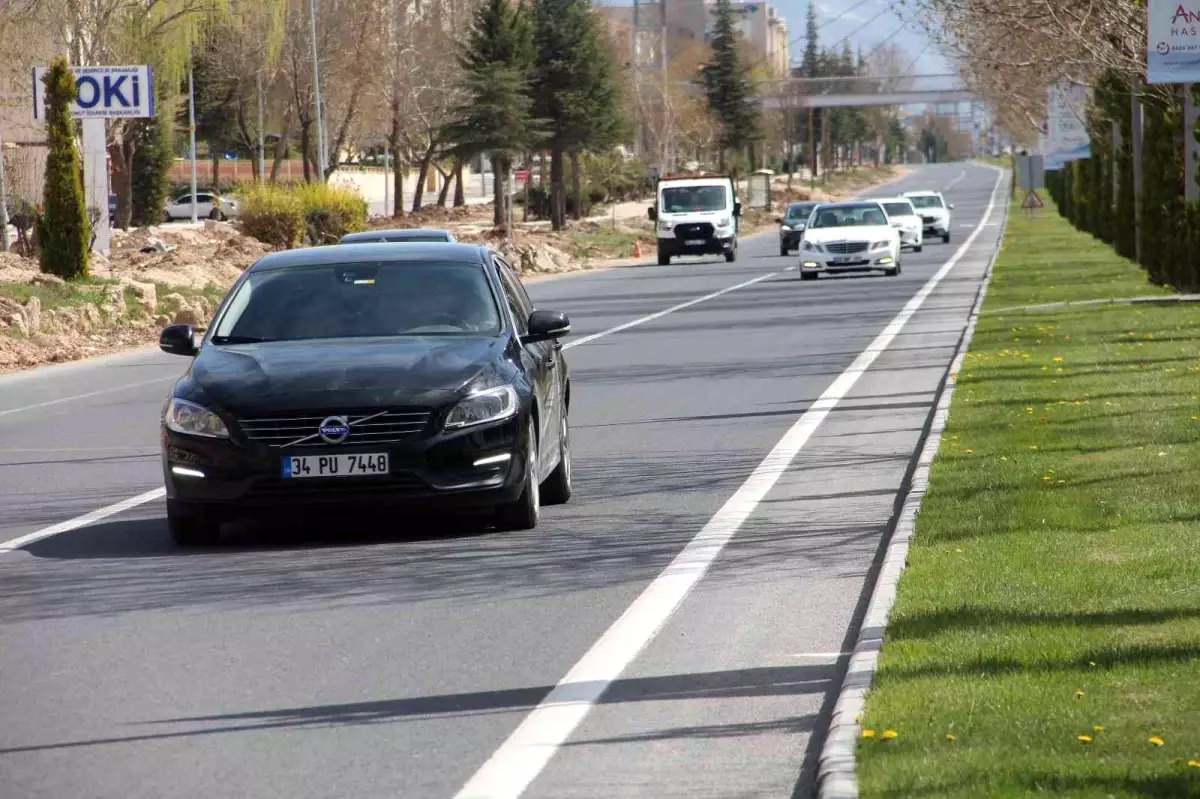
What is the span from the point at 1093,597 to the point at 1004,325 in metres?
18.5

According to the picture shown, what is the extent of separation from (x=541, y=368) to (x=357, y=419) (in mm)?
1558

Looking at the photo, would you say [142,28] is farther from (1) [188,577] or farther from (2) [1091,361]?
(1) [188,577]

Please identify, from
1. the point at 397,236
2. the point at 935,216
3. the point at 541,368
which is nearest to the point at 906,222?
the point at 935,216

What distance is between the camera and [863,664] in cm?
717

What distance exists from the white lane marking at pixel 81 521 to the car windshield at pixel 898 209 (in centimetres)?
4846

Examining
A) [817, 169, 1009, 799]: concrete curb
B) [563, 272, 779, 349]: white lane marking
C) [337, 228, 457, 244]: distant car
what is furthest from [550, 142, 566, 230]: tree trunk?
[817, 169, 1009, 799]: concrete curb

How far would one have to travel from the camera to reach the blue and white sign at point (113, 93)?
41344 mm

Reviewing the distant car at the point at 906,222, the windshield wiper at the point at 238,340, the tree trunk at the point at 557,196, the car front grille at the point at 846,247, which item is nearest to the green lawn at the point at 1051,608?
the windshield wiper at the point at 238,340

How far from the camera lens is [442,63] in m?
94.8

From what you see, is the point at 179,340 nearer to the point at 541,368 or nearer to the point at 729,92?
the point at 541,368

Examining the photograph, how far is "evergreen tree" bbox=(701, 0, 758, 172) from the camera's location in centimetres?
13550

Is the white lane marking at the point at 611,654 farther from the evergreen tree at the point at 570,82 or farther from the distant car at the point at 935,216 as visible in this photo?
the evergreen tree at the point at 570,82

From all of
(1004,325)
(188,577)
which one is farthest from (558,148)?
(188,577)

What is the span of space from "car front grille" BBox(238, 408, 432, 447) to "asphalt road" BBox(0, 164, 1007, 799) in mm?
548
